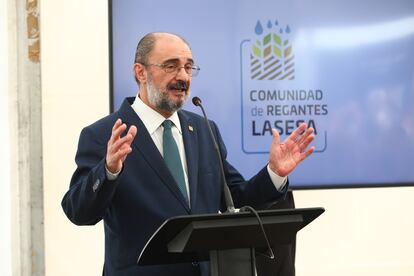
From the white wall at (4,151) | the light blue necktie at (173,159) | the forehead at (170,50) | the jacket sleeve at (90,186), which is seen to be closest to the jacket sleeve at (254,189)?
the light blue necktie at (173,159)

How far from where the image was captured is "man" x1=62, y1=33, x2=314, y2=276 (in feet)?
7.48

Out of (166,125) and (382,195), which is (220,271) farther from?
(382,195)

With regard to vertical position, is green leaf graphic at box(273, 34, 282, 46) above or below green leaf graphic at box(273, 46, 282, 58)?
above

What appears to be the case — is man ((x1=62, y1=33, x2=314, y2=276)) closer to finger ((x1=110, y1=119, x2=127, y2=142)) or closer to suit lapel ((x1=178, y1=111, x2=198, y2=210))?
suit lapel ((x1=178, y1=111, x2=198, y2=210))

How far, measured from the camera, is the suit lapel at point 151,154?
7.67 feet

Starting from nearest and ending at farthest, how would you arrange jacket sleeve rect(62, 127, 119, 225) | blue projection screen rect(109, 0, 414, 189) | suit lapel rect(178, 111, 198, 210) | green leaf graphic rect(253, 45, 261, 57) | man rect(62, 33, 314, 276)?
jacket sleeve rect(62, 127, 119, 225) < man rect(62, 33, 314, 276) < suit lapel rect(178, 111, 198, 210) < blue projection screen rect(109, 0, 414, 189) < green leaf graphic rect(253, 45, 261, 57)

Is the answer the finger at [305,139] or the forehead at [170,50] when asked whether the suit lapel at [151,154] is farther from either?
the finger at [305,139]

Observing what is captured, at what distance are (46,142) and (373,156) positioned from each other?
2.14m

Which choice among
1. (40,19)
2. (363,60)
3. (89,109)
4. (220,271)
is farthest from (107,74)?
(220,271)

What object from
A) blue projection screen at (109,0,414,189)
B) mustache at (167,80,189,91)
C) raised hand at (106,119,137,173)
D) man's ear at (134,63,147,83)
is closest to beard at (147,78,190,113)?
mustache at (167,80,189,91)

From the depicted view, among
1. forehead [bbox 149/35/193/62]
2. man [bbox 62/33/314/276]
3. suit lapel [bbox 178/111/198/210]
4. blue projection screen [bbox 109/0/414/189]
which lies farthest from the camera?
blue projection screen [bbox 109/0/414/189]

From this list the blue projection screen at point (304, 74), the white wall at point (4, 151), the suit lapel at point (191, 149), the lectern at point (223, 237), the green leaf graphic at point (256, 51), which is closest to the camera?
the lectern at point (223, 237)

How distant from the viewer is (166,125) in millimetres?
2514

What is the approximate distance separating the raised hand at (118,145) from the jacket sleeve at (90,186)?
0.06 meters
